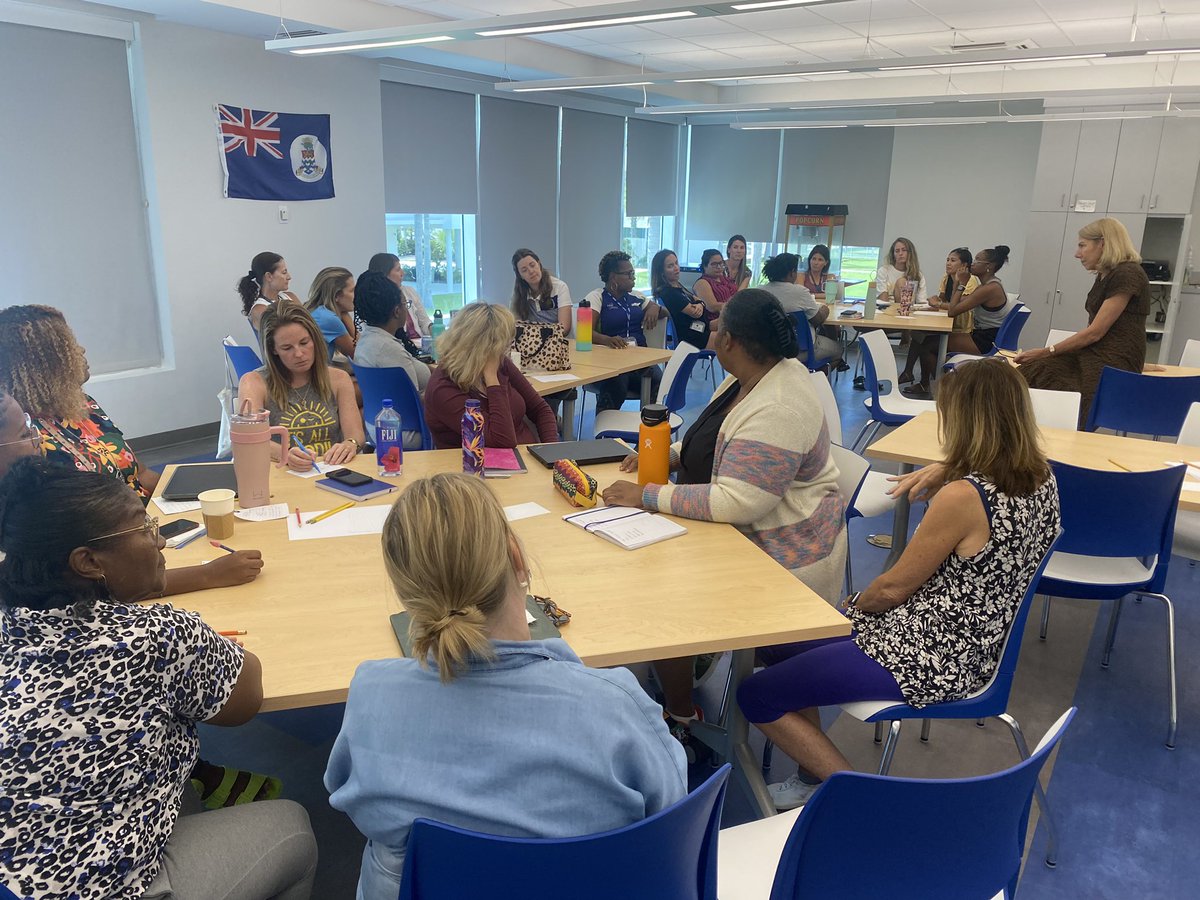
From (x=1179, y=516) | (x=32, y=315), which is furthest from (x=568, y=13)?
(x=1179, y=516)

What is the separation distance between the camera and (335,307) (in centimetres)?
543

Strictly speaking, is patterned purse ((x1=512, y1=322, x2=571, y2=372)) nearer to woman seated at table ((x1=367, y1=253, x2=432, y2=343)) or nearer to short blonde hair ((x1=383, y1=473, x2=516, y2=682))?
woman seated at table ((x1=367, y1=253, x2=432, y2=343))

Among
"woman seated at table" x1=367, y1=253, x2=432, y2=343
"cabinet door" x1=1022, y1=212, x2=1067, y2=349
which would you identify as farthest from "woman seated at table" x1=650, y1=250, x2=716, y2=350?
"cabinet door" x1=1022, y1=212, x2=1067, y2=349

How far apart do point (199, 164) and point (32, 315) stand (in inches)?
159

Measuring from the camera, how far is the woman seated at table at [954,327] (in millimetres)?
7383

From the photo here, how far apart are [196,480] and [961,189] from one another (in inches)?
383

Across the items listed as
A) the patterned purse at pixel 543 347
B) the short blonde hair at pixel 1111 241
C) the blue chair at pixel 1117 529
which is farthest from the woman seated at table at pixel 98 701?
the short blonde hair at pixel 1111 241

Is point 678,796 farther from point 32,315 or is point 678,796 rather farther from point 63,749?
point 32,315

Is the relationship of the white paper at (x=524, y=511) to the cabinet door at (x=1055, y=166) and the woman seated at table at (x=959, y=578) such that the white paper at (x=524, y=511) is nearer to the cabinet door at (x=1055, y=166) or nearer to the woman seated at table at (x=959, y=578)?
the woman seated at table at (x=959, y=578)

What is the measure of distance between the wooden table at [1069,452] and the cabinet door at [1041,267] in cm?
636

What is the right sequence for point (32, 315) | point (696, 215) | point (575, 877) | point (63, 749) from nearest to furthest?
point (575, 877) < point (63, 749) < point (32, 315) < point (696, 215)

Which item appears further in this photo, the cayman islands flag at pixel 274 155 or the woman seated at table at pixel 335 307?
the cayman islands flag at pixel 274 155

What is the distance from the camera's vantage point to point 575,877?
1.08 metres

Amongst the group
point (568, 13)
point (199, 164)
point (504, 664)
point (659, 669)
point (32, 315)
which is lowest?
point (659, 669)
